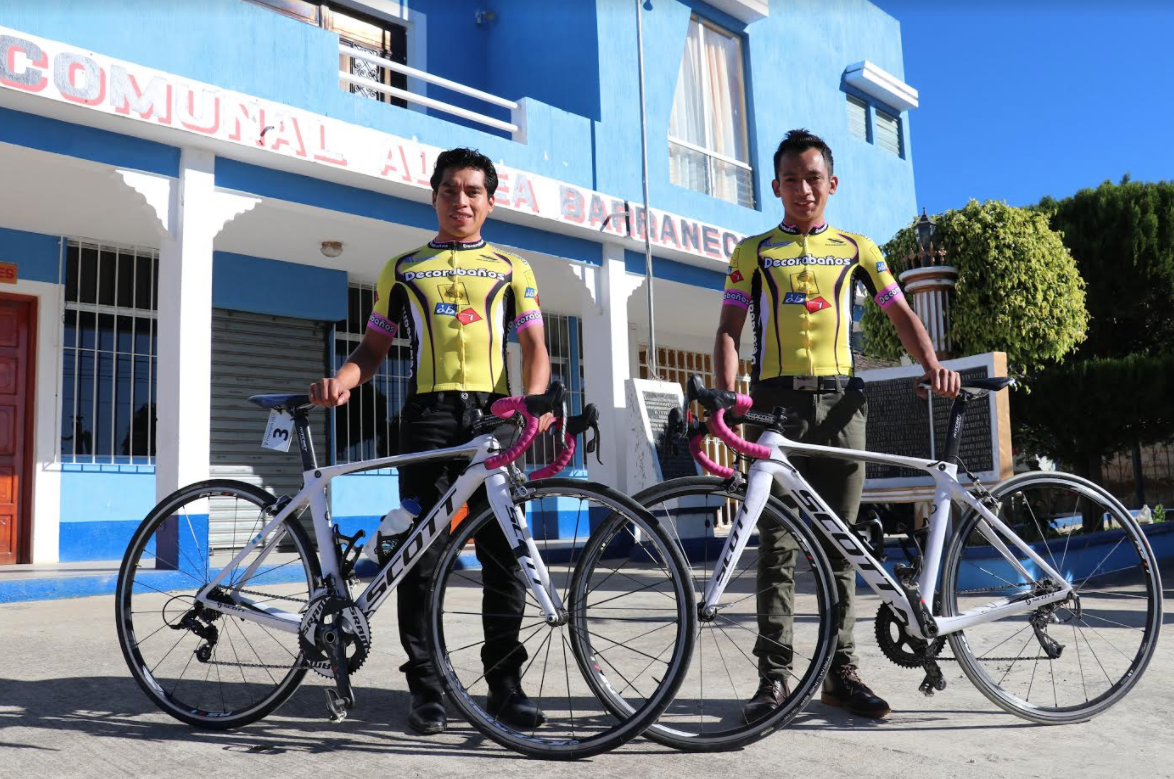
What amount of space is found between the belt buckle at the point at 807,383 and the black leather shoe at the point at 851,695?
898 millimetres

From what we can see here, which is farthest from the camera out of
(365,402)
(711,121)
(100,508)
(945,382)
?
(711,121)

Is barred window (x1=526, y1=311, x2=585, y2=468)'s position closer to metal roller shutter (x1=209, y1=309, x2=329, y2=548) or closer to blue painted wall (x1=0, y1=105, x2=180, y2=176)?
metal roller shutter (x1=209, y1=309, x2=329, y2=548)

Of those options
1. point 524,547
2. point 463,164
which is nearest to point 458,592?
point 524,547

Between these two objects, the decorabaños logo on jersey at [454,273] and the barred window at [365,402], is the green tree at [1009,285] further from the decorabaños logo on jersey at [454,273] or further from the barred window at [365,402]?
the decorabaños logo on jersey at [454,273]

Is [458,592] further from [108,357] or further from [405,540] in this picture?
[108,357]

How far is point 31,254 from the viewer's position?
8.63 metres

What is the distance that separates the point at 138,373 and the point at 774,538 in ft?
25.3

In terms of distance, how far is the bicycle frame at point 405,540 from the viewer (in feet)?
8.95

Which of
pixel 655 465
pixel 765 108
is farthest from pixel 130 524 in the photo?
pixel 765 108

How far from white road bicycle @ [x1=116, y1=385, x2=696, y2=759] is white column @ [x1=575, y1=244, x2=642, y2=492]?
22.7 feet

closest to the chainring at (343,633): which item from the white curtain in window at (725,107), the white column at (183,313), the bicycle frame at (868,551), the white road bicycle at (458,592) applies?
the white road bicycle at (458,592)

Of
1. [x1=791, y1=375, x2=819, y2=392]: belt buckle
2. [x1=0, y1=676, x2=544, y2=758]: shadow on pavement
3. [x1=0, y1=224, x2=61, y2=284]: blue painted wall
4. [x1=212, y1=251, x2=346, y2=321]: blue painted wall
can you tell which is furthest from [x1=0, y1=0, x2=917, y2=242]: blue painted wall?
[x1=791, y1=375, x2=819, y2=392]: belt buckle

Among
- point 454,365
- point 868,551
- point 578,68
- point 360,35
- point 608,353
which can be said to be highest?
point 360,35

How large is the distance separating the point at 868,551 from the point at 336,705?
1597 mm
